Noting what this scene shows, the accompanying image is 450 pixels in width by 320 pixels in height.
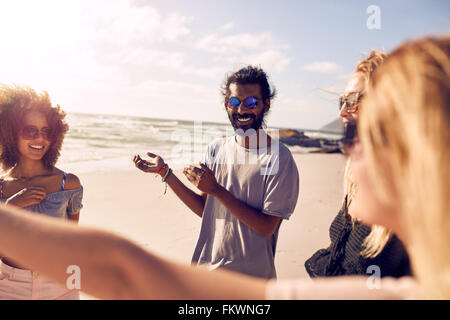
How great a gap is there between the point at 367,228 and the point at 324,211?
22.1 feet

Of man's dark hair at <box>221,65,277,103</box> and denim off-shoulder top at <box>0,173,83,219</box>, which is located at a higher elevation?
man's dark hair at <box>221,65,277,103</box>

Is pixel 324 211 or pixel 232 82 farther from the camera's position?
pixel 324 211

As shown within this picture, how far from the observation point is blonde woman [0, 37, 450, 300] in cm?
59

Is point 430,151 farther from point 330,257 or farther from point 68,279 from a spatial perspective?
point 330,257

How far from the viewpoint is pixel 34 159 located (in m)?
2.47

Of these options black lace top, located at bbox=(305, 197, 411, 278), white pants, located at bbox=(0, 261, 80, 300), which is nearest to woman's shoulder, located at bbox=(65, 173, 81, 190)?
white pants, located at bbox=(0, 261, 80, 300)

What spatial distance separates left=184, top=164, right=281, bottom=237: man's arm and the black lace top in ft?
1.37

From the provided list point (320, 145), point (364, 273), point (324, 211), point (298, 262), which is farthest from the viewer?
point (320, 145)

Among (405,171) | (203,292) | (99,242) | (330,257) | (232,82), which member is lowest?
(330,257)

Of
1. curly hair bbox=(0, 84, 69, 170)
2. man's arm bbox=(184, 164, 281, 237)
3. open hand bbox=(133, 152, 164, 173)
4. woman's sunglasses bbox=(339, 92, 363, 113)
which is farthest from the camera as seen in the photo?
open hand bbox=(133, 152, 164, 173)

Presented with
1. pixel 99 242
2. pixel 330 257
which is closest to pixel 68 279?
pixel 99 242

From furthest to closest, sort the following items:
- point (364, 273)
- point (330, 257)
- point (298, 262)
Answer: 1. point (298, 262)
2. point (330, 257)
3. point (364, 273)

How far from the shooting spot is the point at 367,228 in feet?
6.00
